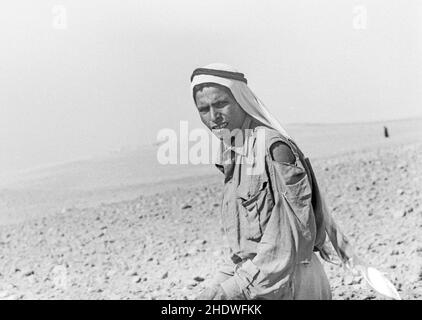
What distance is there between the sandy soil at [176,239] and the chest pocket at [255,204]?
1.51m

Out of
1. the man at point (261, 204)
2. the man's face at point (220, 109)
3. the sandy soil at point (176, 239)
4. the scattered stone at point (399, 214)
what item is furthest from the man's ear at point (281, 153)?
the scattered stone at point (399, 214)

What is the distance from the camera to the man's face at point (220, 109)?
2.80 metres

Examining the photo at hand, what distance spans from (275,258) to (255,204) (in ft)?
0.74

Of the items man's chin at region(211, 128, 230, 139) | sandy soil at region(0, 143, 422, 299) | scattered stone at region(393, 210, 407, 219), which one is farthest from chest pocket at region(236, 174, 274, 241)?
scattered stone at region(393, 210, 407, 219)

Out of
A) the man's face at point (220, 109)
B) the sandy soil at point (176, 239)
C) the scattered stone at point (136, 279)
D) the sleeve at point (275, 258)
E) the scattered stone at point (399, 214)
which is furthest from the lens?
the scattered stone at point (399, 214)

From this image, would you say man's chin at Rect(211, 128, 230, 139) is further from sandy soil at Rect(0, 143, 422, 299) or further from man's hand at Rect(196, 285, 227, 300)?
sandy soil at Rect(0, 143, 422, 299)

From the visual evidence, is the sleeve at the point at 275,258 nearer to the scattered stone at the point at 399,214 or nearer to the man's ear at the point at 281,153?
the man's ear at the point at 281,153

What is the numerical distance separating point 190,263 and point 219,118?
219cm

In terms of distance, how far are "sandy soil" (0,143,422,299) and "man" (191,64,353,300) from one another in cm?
140

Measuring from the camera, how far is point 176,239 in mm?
5168

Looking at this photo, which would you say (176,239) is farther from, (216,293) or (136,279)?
(216,293)

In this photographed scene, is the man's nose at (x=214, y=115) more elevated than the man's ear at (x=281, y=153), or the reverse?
the man's nose at (x=214, y=115)

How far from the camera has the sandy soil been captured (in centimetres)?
454
